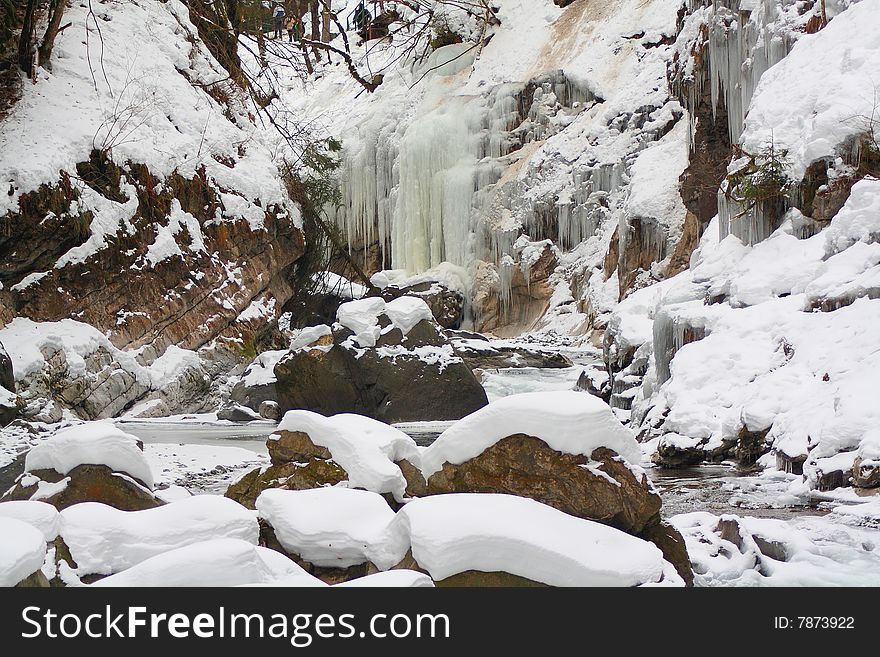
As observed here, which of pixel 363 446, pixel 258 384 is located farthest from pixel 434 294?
pixel 363 446

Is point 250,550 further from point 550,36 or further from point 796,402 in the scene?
point 550,36

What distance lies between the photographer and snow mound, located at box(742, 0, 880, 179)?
367 inches

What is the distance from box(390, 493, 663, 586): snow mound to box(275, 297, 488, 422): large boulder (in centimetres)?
909

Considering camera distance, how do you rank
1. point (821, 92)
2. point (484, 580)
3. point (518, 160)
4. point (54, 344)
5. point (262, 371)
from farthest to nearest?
1. point (518, 160)
2. point (262, 371)
3. point (54, 344)
4. point (821, 92)
5. point (484, 580)

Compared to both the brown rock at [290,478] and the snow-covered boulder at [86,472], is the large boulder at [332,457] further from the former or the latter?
the snow-covered boulder at [86,472]

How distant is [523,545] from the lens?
3.23 m

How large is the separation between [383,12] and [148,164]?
14429 mm

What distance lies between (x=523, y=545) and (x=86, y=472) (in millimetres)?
3503

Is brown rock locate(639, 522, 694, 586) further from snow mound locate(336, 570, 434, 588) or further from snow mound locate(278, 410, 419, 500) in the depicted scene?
snow mound locate(336, 570, 434, 588)

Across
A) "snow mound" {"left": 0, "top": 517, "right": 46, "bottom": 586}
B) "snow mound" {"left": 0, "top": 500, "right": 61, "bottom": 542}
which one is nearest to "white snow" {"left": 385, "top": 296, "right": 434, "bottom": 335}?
"snow mound" {"left": 0, "top": 500, "right": 61, "bottom": 542}

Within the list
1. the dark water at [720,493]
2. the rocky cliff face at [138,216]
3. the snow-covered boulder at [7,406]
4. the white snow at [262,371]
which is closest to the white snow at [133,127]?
the rocky cliff face at [138,216]

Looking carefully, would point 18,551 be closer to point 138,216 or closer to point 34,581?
point 34,581
